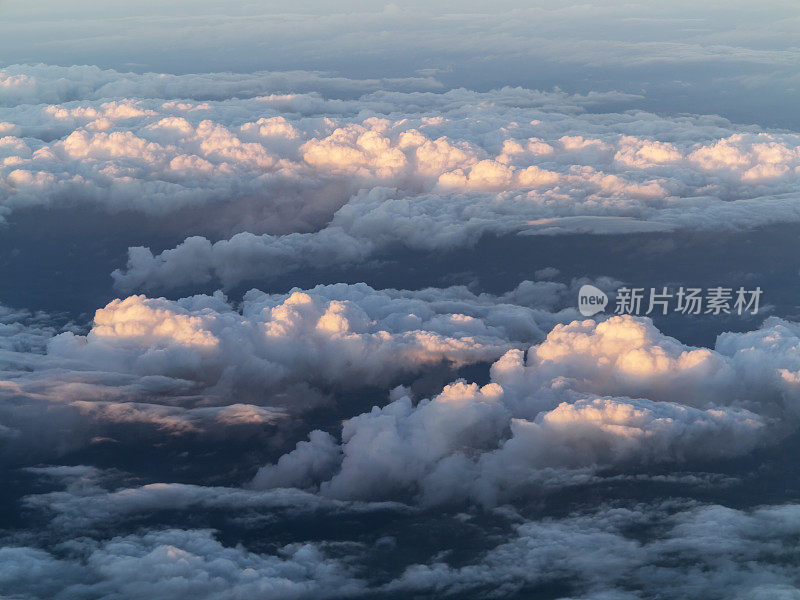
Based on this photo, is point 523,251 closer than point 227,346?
No

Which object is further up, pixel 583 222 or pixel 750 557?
pixel 583 222

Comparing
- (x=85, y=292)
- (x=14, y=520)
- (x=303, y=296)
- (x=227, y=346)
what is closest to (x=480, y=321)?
(x=303, y=296)

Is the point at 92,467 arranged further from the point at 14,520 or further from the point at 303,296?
the point at 303,296

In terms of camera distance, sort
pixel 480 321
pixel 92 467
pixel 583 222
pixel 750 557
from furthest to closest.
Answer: pixel 583 222 → pixel 480 321 → pixel 92 467 → pixel 750 557

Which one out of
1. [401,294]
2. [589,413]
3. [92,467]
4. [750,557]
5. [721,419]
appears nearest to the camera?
[750,557]

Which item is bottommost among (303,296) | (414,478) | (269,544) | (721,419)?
(269,544)

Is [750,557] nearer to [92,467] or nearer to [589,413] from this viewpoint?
[589,413]
